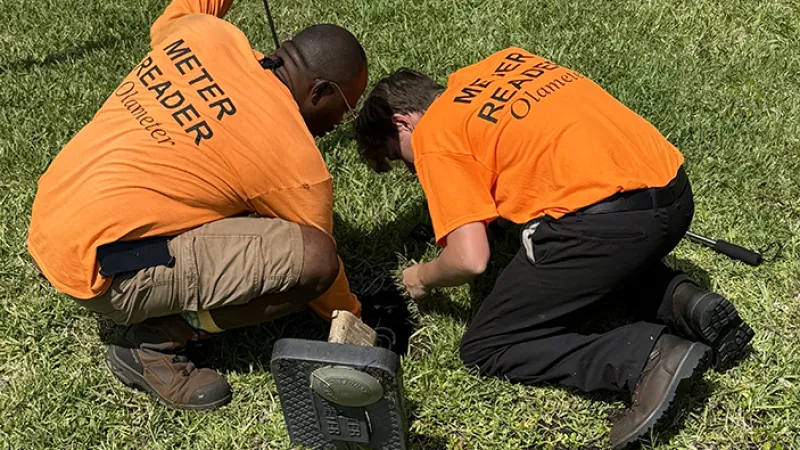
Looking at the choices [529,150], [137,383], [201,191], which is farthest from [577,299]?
[137,383]

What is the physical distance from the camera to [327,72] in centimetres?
255

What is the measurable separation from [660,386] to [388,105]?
1.32 meters

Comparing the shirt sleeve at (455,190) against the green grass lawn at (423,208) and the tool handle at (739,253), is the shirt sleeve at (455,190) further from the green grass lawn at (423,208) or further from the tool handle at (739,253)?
the tool handle at (739,253)

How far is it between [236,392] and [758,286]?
201cm

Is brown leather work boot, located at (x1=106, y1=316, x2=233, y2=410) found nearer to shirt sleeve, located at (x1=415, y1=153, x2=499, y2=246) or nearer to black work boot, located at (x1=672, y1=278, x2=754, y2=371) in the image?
shirt sleeve, located at (x1=415, y1=153, x2=499, y2=246)

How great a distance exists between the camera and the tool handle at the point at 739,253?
9.88ft

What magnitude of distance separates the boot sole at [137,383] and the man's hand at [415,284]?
748mm

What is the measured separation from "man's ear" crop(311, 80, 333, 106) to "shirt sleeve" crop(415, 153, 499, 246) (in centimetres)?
39

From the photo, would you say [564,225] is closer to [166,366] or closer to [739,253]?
[739,253]

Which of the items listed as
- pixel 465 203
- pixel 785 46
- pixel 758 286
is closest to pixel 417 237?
pixel 465 203

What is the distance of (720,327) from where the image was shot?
8.18ft

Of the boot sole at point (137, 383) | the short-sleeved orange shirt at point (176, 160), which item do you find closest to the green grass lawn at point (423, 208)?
the boot sole at point (137, 383)

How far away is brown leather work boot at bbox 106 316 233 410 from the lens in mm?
2633

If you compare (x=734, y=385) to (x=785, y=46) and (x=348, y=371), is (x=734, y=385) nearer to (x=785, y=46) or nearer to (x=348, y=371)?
(x=348, y=371)
